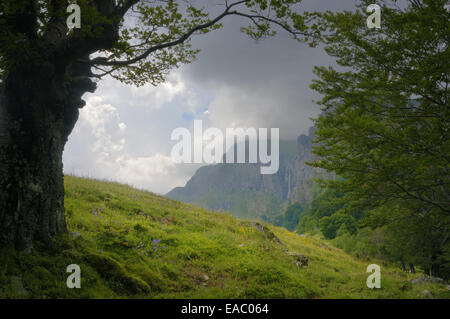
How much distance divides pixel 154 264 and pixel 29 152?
4.21 m

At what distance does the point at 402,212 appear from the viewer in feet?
33.9

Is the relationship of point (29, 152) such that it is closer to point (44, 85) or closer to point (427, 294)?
point (44, 85)

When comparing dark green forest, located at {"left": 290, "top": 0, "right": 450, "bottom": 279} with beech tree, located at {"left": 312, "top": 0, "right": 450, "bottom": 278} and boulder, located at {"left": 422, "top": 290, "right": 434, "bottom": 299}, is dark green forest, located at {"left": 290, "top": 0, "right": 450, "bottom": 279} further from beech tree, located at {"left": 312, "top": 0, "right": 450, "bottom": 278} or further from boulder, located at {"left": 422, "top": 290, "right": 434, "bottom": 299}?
boulder, located at {"left": 422, "top": 290, "right": 434, "bottom": 299}

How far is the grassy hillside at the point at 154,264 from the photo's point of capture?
18.1 feet

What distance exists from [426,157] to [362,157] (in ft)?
5.56

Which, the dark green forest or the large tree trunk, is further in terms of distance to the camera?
the dark green forest

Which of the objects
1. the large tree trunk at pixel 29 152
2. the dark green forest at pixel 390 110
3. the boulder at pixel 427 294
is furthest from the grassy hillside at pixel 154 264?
the dark green forest at pixel 390 110

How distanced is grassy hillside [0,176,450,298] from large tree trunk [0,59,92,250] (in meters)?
0.57

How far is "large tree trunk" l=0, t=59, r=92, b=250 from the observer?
579 cm

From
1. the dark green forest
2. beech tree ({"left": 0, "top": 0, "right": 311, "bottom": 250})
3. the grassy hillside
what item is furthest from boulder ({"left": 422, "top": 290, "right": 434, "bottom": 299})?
beech tree ({"left": 0, "top": 0, "right": 311, "bottom": 250})

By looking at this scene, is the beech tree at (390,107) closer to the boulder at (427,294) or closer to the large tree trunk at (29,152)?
the boulder at (427,294)

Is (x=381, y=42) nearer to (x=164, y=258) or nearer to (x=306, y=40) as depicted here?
(x=306, y=40)

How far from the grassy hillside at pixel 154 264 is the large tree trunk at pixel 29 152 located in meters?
0.57
